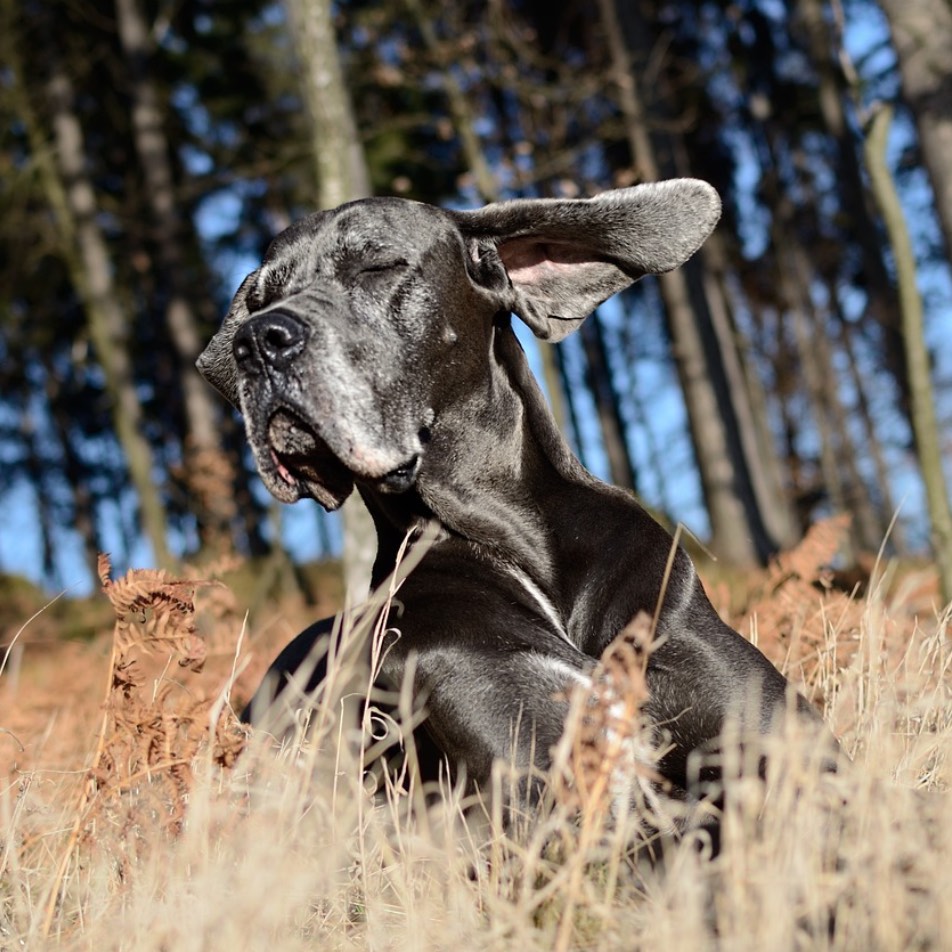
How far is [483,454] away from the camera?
3482 mm

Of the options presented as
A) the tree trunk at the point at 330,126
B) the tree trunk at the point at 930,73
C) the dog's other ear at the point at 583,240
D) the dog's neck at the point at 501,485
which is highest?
the tree trunk at the point at 330,126

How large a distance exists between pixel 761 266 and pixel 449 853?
78.0ft

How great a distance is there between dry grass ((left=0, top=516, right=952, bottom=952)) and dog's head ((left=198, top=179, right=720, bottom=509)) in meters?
0.60

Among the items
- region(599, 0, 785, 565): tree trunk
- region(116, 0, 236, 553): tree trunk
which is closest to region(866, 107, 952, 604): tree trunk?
region(599, 0, 785, 565): tree trunk

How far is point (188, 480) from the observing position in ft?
40.3

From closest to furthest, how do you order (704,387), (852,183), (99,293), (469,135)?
(469,135) → (704,387) → (99,293) → (852,183)

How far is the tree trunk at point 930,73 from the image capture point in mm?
6320

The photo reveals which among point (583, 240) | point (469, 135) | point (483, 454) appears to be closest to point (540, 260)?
point (583, 240)

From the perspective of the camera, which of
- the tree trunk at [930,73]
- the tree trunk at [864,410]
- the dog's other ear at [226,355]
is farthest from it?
the tree trunk at [864,410]

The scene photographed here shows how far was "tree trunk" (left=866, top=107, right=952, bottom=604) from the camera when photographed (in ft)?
17.6

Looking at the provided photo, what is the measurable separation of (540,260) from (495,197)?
691 cm

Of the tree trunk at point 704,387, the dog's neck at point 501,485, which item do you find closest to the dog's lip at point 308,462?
the dog's neck at point 501,485

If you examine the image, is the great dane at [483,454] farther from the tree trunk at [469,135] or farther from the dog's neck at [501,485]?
the tree trunk at [469,135]

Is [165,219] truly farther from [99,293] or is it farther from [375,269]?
[375,269]
